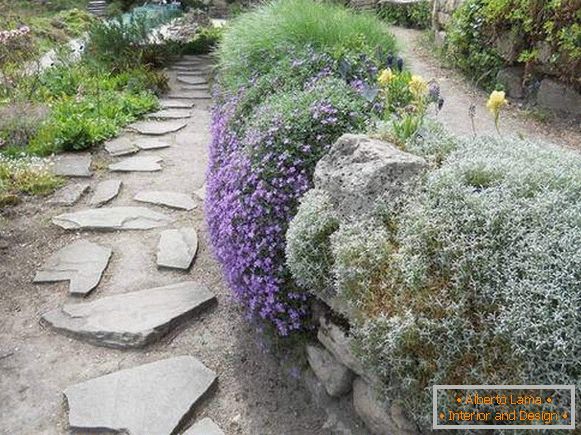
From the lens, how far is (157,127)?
214 inches

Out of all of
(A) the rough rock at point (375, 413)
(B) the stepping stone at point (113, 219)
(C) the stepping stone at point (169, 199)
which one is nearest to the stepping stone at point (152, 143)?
(C) the stepping stone at point (169, 199)

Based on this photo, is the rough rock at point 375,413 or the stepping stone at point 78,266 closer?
the rough rock at point 375,413

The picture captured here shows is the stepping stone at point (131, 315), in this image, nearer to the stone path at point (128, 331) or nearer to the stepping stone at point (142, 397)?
the stone path at point (128, 331)

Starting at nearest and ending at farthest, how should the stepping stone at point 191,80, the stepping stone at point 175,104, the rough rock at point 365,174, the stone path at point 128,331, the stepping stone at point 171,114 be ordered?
the rough rock at point 365,174 < the stone path at point 128,331 < the stepping stone at point 171,114 < the stepping stone at point 175,104 < the stepping stone at point 191,80

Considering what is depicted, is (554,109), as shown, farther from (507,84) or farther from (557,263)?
(557,263)

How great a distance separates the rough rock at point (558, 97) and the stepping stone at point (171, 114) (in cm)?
375

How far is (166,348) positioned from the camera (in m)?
2.46

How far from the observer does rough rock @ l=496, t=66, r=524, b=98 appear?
540 cm

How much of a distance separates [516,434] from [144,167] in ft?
12.3

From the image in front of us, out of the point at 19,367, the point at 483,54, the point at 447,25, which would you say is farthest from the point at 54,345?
the point at 447,25

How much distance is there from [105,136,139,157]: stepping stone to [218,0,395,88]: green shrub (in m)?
1.09

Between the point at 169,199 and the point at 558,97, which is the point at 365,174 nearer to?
the point at 169,199

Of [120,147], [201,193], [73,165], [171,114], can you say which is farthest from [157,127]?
[201,193]

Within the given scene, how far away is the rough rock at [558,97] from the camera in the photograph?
471 cm
